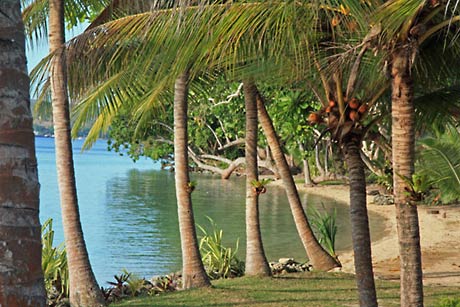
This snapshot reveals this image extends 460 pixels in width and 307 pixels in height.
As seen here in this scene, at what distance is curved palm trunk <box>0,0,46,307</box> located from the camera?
2711mm

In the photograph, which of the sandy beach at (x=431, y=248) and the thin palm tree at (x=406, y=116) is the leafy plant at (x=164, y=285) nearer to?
the sandy beach at (x=431, y=248)

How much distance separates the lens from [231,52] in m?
8.34

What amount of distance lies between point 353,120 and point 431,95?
2.21m

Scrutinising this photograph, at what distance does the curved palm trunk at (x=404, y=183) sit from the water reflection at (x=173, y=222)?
1001cm

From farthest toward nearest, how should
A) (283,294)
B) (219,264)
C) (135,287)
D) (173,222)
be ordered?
(173,222) → (219,264) → (135,287) → (283,294)

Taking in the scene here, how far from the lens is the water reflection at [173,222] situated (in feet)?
62.7

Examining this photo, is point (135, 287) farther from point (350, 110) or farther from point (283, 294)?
point (350, 110)

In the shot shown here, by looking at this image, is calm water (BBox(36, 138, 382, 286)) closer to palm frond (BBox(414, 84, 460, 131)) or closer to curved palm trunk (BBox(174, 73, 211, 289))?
curved palm trunk (BBox(174, 73, 211, 289))

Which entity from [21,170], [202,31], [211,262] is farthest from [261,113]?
[21,170]

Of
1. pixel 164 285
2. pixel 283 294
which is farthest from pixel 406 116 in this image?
pixel 164 285

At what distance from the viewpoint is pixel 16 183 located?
2.73 meters

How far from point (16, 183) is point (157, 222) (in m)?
24.6

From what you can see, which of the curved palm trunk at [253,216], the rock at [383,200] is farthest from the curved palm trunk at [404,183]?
the rock at [383,200]

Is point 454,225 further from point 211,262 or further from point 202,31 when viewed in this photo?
point 202,31
